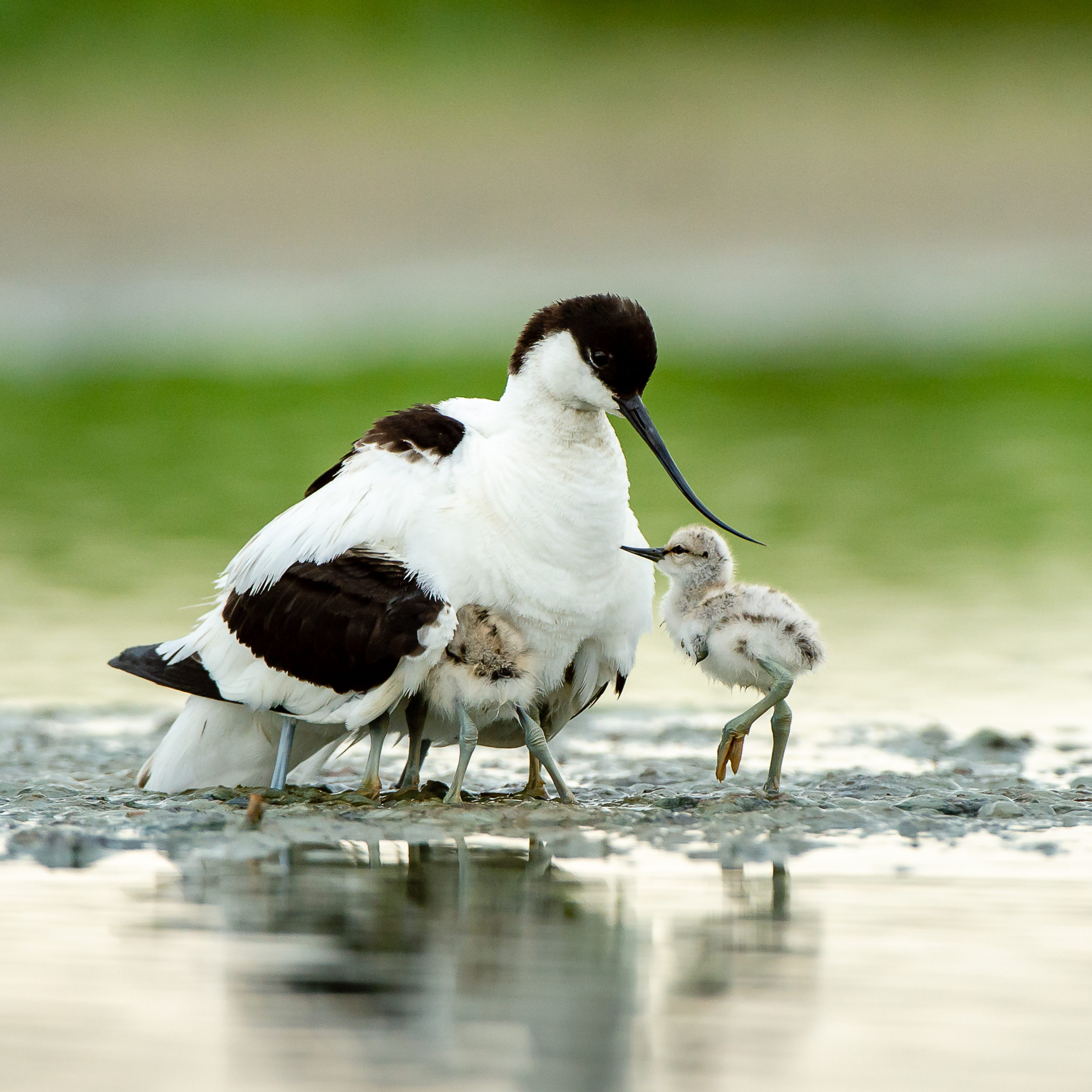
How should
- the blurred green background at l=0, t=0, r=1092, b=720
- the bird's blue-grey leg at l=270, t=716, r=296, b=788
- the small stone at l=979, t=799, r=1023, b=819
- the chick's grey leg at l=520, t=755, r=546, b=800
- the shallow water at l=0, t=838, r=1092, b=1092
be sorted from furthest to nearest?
the blurred green background at l=0, t=0, r=1092, b=720, the bird's blue-grey leg at l=270, t=716, r=296, b=788, the chick's grey leg at l=520, t=755, r=546, b=800, the small stone at l=979, t=799, r=1023, b=819, the shallow water at l=0, t=838, r=1092, b=1092

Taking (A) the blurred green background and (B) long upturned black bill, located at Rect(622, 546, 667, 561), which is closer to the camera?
(B) long upturned black bill, located at Rect(622, 546, 667, 561)

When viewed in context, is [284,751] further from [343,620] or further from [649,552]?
[649,552]

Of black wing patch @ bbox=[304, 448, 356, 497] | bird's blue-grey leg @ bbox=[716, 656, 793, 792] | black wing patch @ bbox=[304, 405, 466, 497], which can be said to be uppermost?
black wing patch @ bbox=[304, 405, 466, 497]

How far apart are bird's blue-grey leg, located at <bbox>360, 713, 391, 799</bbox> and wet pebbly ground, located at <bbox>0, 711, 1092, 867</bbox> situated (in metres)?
0.05

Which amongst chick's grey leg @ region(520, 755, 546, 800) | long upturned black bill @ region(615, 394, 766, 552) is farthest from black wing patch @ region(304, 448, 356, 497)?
chick's grey leg @ region(520, 755, 546, 800)

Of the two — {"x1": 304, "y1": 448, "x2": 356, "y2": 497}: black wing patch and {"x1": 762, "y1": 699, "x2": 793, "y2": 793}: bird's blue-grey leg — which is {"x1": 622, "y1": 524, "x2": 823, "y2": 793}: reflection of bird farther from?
{"x1": 304, "y1": 448, "x2": 356, "y2": 497}: black wing patch

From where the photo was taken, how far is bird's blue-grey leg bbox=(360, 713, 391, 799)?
22.6ft

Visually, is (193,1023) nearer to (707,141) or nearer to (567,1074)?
(567,1074)

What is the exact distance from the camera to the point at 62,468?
16406mm

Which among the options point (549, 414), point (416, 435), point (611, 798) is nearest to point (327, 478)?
point (416, 435)

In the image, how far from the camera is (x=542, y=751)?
6.85 meters

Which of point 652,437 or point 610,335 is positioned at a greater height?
point 610,335

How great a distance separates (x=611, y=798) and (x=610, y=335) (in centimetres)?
148

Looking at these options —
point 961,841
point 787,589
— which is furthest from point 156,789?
point 787,589
